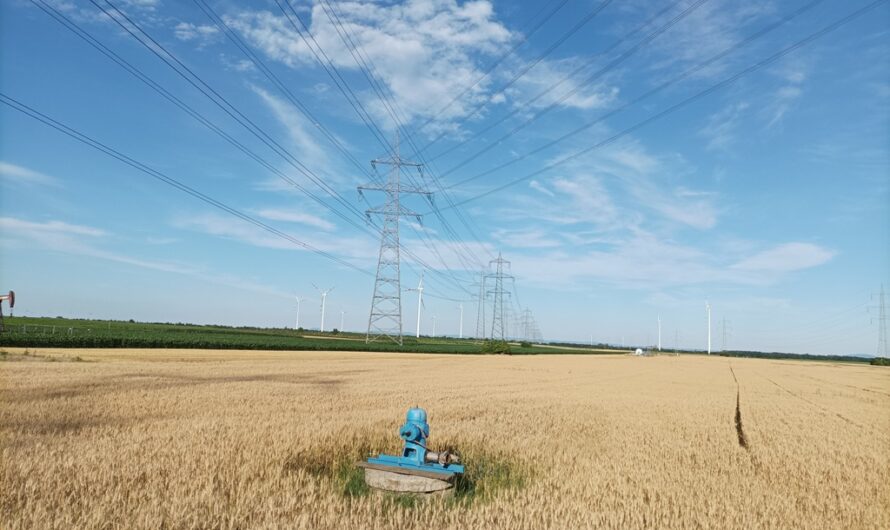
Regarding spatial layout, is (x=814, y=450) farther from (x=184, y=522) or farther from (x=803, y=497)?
(x=184, y=522)

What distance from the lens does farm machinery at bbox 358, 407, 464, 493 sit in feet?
24.8

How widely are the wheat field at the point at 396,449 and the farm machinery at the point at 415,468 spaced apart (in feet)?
0.95

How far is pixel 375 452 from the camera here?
10.3 metres

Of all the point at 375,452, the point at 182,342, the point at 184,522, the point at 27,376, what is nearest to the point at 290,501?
the point at 184,522

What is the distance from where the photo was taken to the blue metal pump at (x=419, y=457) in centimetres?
796

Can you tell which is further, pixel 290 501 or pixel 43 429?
pixel 43 429

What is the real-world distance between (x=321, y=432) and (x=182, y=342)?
199 ft

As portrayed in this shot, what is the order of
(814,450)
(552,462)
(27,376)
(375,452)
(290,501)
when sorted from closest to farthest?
(290,501), (552,462), (375,452), (814,450), (27,376)

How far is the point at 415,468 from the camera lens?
25.5 feet

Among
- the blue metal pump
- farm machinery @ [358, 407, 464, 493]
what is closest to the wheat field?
farm machinery @ [358, 407, 464, 493]

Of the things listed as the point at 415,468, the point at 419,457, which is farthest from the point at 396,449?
the point at 415,468

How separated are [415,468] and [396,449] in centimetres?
294

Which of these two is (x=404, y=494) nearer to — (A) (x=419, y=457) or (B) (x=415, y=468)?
(B) (x=415, y=468)

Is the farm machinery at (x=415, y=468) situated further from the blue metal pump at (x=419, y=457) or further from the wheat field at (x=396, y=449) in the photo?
the wheat field at (x=396, y=449)
